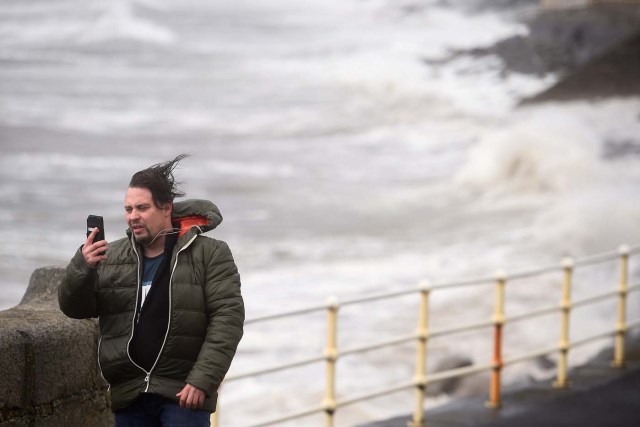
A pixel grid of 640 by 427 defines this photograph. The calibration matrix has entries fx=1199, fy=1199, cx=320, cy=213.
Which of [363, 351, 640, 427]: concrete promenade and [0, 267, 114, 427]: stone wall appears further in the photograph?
[363, 351, 640, 427]: concrete promenade

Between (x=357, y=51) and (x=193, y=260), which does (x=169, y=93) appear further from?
(x=193, y=260)

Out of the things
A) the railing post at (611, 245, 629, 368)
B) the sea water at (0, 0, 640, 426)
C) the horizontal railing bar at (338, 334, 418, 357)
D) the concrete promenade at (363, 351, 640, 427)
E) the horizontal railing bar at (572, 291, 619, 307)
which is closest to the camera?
the horizontal railing bar at (338, 334, 418, 357)

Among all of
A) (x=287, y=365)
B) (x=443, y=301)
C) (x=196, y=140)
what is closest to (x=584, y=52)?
(x=443, y=301)

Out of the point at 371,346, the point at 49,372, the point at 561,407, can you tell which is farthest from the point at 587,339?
the point at 49,372

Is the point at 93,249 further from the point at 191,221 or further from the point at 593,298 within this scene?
the point at 593,298

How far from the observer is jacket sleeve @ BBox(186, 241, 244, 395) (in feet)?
9.46

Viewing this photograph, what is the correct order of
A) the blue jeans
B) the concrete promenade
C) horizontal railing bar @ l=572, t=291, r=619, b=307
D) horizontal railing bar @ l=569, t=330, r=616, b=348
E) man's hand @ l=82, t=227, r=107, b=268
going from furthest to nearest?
horizontal railing bar @ l=569, t=330, r=616, b=348
horizontal railing bar @ l=572, t=291, r=619, b=307
the concrete promenade
the blue jeans
man's hand @ l=82, t=227, r=107, b=268

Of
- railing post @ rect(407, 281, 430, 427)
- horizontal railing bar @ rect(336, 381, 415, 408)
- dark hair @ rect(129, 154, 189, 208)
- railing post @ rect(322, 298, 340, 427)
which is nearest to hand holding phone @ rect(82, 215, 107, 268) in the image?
dark hair @ rect(129, 154, 189, 208)

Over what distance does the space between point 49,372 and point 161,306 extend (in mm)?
670

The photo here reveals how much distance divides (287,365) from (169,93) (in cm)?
1969

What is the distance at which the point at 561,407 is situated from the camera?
662 cm

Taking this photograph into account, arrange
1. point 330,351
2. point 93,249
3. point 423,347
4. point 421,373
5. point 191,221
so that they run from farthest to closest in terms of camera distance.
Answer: point 421,373, point 423,347, point 330,351, point 191,221, point 93,249

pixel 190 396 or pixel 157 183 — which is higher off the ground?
pixel 157 183

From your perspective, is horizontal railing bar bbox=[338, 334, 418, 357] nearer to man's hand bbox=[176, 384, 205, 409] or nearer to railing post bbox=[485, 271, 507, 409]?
railing post bbox=[485, 271, 507, 409]
